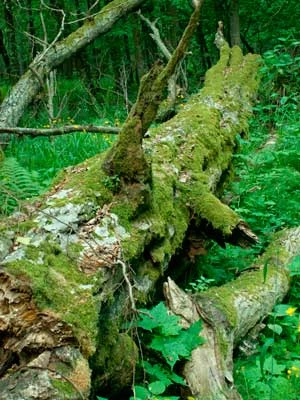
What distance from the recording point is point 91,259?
130 inches

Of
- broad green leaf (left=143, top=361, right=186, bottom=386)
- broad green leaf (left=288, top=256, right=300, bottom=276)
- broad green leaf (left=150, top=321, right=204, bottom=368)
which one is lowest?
broad green leaf (left=288, top=256, right=300, bottom=276)

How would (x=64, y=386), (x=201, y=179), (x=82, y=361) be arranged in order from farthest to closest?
(x=201, y=179) < (x=82, y=361) < (x=64, y=386)

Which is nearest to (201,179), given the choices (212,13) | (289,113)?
(289,113)

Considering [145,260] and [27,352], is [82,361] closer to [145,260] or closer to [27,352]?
[27,352]

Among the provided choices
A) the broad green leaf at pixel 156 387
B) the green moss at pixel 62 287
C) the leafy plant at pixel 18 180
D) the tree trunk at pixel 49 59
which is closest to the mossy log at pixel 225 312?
the broad green leaf at pixel 156 387

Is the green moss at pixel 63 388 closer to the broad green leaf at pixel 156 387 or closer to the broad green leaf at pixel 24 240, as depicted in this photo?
the broad green leaf at pixel 156 387

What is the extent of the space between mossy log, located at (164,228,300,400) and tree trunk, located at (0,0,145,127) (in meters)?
5.01

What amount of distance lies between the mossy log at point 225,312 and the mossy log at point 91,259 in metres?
0.30

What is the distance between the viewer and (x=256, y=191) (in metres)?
5.95

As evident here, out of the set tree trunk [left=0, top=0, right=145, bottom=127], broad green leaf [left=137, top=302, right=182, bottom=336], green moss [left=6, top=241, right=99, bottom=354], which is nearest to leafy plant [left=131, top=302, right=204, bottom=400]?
broad green leaf [left=137, top=302, right=182, bottom=336]

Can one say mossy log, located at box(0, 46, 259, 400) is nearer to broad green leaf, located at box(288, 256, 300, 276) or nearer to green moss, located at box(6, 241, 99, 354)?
green moss, located at box(6, 241, 99, 354)

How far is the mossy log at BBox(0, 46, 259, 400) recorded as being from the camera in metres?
2.65

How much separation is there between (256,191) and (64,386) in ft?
12.6

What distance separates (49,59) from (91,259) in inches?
248
